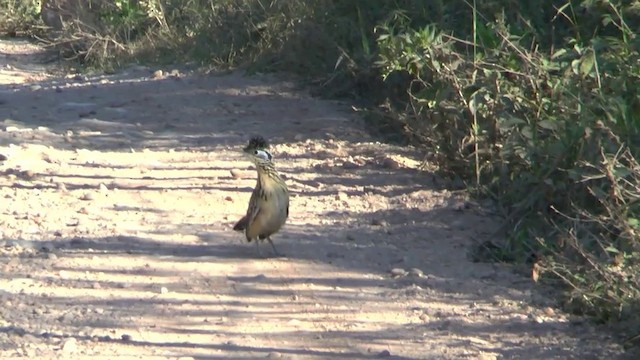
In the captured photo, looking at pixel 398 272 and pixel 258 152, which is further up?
pixel 258 152

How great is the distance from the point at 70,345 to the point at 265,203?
1640 millimetres

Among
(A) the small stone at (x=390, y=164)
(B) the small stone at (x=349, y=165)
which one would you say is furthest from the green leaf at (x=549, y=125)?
(B) the small stone at (x=349, y=165)

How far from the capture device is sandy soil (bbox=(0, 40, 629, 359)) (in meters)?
5.53

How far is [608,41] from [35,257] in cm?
360

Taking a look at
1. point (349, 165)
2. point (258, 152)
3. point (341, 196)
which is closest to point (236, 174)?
point (349, 165)

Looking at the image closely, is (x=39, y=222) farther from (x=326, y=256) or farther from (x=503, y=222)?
(x=503, y=222)

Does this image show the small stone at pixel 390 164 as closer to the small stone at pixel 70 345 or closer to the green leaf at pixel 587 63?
the green leaf at pixel 587 63

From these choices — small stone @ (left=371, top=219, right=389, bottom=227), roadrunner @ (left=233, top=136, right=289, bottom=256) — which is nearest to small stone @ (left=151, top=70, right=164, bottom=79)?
small stone @ (left=371, top=219, right=389, bottom=227)

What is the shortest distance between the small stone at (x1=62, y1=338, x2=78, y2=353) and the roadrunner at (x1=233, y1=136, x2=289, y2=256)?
151cm

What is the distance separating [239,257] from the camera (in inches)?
270

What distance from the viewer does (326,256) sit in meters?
6.83

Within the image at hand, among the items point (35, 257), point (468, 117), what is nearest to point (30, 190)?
point (35, 257)

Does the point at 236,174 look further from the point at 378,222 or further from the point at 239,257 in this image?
the point at 239,257

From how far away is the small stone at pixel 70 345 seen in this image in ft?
17.4
